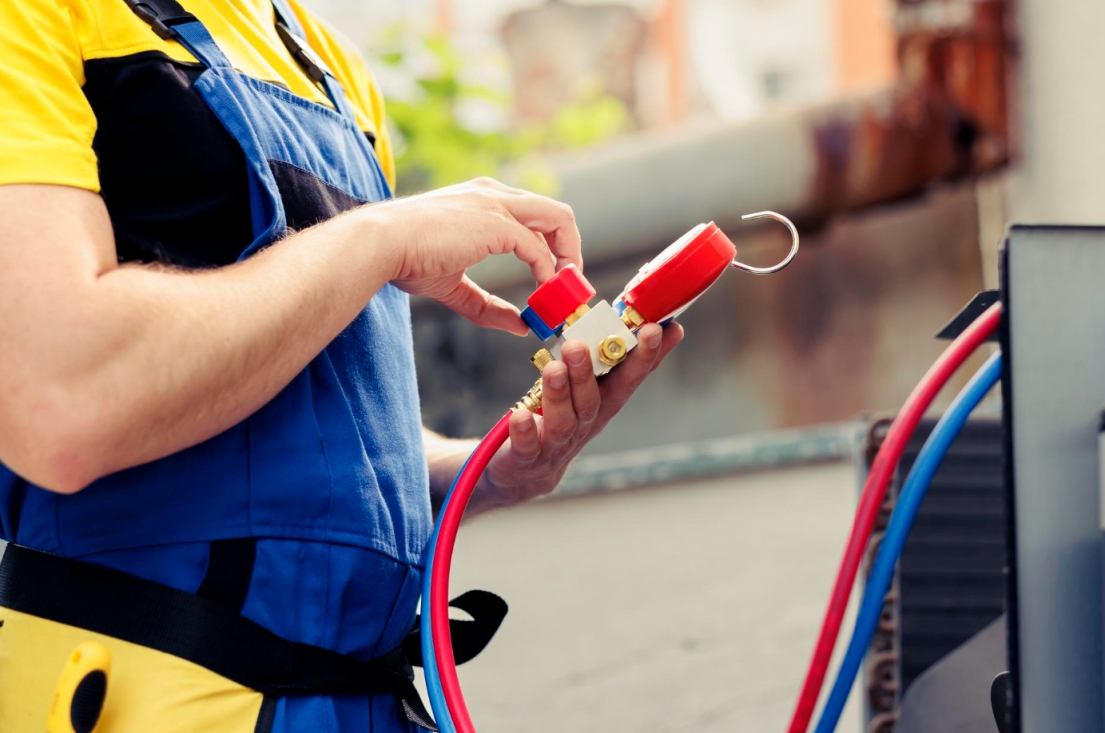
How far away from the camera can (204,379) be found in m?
0.56

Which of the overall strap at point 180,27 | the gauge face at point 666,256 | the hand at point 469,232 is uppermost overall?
the overall strap at point 180,27

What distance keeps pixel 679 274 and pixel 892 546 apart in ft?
0.75

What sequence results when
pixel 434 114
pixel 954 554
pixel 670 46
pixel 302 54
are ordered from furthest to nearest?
1. pixel 670 46
2. pixel 434 114
3. pixel 954 554
4. pixel 302 54

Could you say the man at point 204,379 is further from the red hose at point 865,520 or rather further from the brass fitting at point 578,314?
the red hose at point 865,520

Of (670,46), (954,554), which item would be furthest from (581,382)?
(670,46)

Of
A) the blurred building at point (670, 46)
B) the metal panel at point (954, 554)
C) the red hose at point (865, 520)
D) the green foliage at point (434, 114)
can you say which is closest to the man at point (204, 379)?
the red hose at point (865, 520)

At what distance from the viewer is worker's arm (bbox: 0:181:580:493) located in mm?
530

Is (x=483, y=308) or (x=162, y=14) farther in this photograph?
(x=483, y=308)

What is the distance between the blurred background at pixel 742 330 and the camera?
2354mm

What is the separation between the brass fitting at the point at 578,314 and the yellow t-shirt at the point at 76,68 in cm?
26

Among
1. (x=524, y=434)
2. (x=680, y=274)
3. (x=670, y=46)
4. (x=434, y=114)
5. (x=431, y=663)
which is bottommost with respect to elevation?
(x=670, y=46)

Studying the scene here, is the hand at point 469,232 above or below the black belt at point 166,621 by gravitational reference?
above

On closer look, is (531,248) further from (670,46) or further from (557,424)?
(670,46)

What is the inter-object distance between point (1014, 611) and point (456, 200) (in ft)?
1.31
